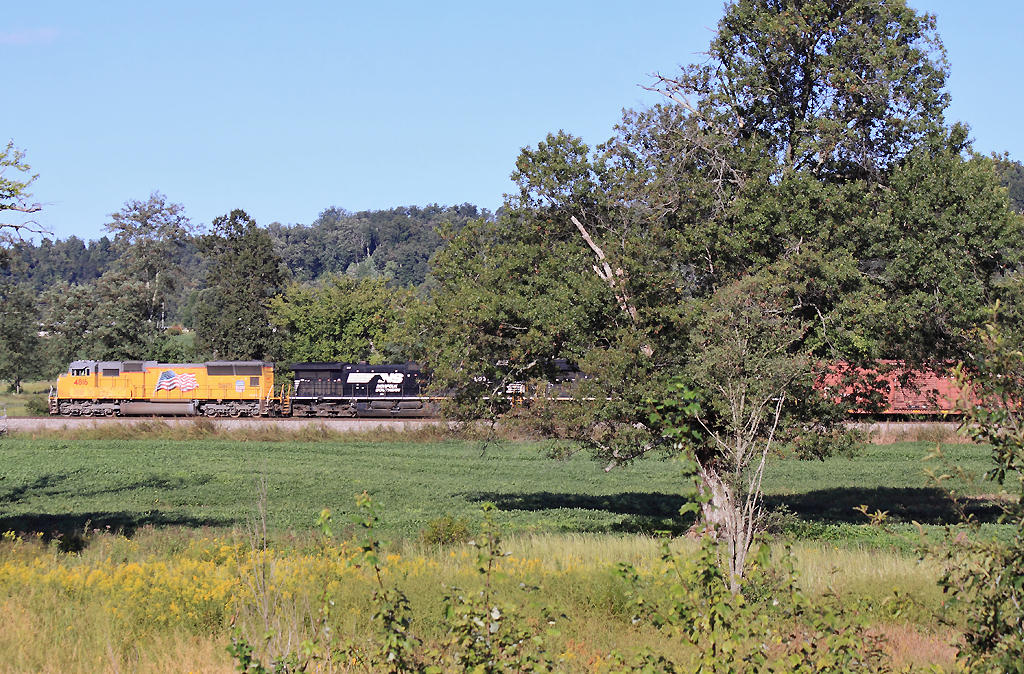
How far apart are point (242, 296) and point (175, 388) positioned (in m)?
19.7

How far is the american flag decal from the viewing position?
5816 centimetres

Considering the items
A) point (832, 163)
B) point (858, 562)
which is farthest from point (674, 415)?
point (832, 163)

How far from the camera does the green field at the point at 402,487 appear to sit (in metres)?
25.7

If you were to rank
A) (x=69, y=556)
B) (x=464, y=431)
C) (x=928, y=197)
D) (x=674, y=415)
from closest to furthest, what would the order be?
(x=674, y=415), (x=69, y=556), (x=928, y=197), (x=464, y=431)

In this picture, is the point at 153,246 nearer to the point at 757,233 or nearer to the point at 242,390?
the point at 242,390

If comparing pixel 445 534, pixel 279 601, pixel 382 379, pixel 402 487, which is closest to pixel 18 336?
pixel 382 379

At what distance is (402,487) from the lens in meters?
34.1

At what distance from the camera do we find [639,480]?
39156 mm

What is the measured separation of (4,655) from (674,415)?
25.2 ft

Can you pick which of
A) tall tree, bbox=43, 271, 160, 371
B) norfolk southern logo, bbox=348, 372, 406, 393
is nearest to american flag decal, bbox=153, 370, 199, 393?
norfolk southern logo, bbox=348, 372, 406, 393

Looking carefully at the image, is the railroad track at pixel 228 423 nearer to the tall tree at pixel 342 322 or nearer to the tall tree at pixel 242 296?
the tall tree at pixel 342 322

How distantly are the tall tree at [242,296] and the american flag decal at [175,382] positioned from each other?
14501mm

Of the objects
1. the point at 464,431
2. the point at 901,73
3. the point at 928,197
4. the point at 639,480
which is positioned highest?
the point at 901,73

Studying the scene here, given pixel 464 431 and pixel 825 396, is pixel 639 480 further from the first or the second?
pixel 825 396
